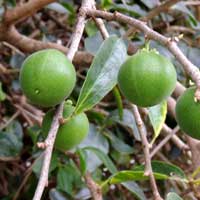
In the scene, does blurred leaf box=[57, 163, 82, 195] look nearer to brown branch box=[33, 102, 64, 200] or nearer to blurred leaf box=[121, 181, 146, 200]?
blurred leaf box=[121, 181, 146, 200]

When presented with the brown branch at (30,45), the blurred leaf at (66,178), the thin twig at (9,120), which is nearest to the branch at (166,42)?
the brown branch at (30,45)

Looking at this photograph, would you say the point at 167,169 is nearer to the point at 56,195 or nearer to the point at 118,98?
the point at 118,98

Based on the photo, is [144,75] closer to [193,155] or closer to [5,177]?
[193,155]

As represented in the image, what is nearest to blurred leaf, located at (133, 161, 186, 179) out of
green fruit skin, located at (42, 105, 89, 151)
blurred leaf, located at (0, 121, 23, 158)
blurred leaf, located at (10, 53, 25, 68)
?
green fruit skin, located at (42, 105, 89, 151)

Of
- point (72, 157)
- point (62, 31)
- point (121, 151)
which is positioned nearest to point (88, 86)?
point (72, 157)

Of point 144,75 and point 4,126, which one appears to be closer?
point 144,75

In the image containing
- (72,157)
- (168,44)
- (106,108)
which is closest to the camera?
(168,44)
